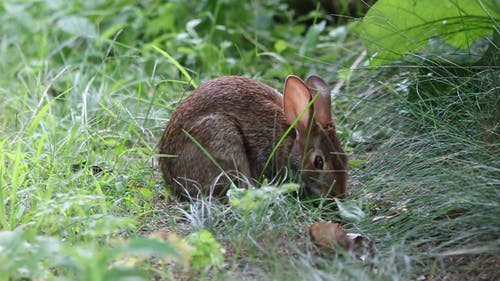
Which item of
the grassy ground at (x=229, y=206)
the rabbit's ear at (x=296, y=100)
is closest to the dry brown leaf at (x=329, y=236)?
the grassy ground at (x=229, y=206)

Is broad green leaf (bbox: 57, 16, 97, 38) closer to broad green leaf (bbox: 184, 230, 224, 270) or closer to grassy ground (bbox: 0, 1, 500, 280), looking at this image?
grassy ground (bbox: 0, 1, 500, 280)

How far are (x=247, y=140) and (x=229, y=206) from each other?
65cm

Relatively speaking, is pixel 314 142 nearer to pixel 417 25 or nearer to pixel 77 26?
pixel 417 25

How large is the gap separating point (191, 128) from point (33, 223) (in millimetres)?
1135

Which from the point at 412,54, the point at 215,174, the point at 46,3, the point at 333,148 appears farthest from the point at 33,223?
the point at 46,3

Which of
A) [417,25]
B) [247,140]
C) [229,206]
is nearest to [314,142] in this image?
[247,140]

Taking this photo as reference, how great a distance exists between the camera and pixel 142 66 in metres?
7.05

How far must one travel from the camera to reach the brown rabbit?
15.5ft

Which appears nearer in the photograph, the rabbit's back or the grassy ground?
the grassy ground

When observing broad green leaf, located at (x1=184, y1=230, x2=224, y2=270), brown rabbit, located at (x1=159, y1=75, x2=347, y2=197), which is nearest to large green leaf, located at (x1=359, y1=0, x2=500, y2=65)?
brown rabbit, located at (x1=159, y1=75, x2=347, y2=197)

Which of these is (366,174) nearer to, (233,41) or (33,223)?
(33,223)

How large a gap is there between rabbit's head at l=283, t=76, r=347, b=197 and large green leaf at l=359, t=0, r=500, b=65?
2.16ft

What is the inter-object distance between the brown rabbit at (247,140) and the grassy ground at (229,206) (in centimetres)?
16

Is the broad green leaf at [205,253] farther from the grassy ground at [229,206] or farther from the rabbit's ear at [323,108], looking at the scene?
the rabbit's ear at [323,108]
